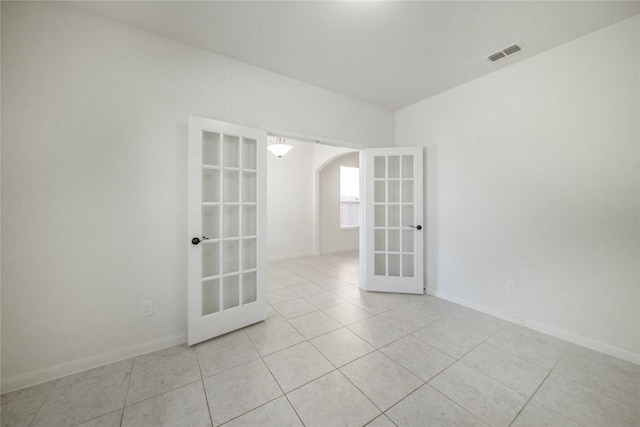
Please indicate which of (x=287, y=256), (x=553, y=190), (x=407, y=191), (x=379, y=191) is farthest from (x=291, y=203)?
(x=553, y=190)

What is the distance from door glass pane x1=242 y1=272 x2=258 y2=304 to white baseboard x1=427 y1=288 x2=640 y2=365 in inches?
101

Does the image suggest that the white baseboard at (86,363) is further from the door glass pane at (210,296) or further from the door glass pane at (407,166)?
the door glass pane at (407,166)


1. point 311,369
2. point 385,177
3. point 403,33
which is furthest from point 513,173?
point 311,369

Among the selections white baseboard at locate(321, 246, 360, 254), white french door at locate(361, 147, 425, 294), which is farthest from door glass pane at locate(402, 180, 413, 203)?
white baseboard at locate(321, 246, 360, 254)

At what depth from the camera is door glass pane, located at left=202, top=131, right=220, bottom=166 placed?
7.55ft

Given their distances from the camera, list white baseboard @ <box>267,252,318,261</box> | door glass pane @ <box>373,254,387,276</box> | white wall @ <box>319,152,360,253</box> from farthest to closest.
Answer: white wall @ <box>319,152,360,253</box>, white baseboard @ <box>267,252,318,261</box>, door glass pane @ <box>373,254,387,276</box>

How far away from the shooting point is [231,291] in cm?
245

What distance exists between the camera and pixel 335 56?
2455mm

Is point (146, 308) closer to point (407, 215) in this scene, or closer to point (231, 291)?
point (231, 291)

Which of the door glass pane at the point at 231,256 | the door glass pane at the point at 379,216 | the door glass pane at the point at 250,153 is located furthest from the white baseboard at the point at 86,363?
the door glass pane at the point at 379,216

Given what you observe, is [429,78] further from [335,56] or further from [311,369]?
[311,369]

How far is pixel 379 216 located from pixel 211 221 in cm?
235

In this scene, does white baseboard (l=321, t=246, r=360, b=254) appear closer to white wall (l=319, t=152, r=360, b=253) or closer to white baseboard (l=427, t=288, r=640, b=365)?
white wall (l=319, t=152, r=360, b=253)

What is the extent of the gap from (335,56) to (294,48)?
440 millimetres
